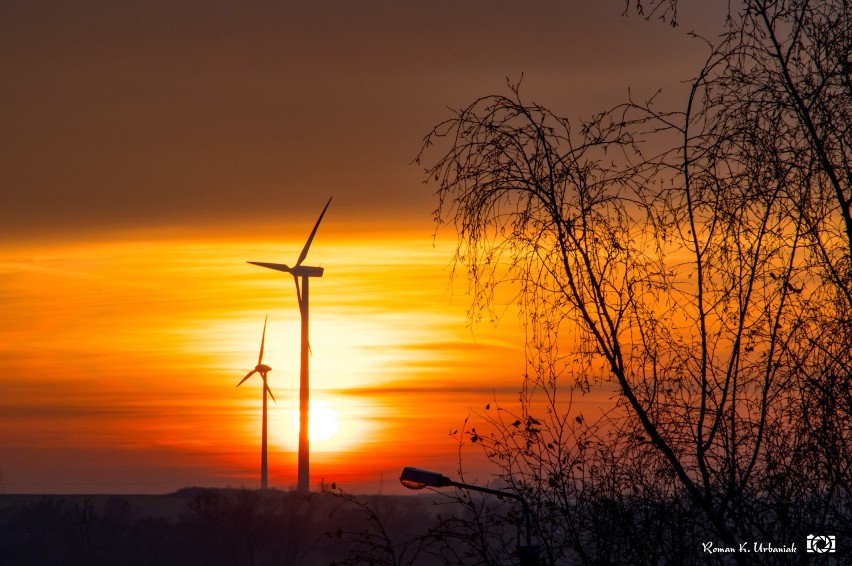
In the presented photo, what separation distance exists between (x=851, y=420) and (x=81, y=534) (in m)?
136

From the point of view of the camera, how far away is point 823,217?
9258 mm

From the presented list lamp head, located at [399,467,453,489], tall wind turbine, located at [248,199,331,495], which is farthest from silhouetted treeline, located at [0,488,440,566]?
lamp head, located at [399,467,453,489]

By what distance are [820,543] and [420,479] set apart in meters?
7.04

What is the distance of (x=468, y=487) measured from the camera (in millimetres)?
12492

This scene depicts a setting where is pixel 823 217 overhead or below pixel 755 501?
overhead

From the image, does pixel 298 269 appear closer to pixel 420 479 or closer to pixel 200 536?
pixel 420 479

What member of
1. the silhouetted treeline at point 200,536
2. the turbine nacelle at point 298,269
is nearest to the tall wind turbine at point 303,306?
the turbine nacelle at point 298,269

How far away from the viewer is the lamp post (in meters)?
10.8

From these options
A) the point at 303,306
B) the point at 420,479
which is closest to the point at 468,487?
the point at 420,479

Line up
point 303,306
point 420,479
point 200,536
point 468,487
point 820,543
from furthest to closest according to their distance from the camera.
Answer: point 200,536 < point 303,306 < point 420,479 < point 468,487 < point 820,543

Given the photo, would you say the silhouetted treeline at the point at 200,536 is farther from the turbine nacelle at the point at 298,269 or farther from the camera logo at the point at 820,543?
the camera logo at the point at 820,543

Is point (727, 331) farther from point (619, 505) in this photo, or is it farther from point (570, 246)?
point (619, 505)

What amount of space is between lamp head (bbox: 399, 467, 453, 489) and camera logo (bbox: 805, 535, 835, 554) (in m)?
6.18

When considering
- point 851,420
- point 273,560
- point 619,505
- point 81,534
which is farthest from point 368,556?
point 81,534
